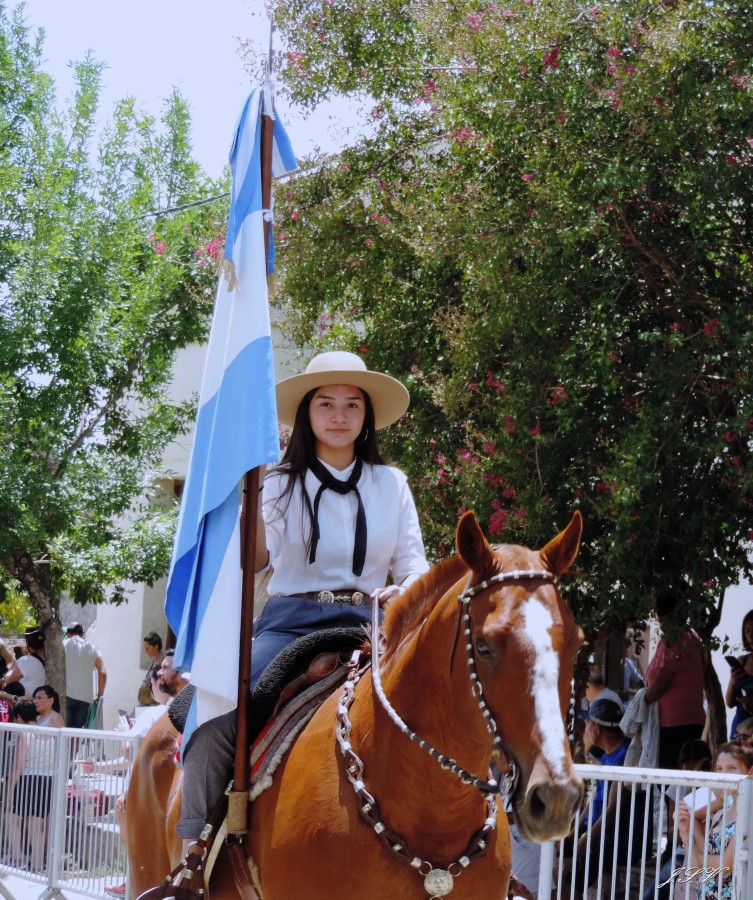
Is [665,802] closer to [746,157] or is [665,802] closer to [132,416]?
[746,157]

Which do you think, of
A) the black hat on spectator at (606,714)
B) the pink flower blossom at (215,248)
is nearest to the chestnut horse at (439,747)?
the black hat on spectator at (606,714)

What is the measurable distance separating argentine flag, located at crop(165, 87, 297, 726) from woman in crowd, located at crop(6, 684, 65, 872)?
4.89 meters

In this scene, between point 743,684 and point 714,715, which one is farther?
point 714,715

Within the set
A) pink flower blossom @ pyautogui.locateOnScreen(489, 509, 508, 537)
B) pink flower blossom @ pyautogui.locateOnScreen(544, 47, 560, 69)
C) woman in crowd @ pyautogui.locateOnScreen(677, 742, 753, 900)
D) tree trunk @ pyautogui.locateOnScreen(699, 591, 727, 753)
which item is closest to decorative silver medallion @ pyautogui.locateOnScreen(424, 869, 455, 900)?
woman in crowd @ pyautogui.locateOnScreen(677, 742, 753, 900)

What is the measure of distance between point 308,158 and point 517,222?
3140 millimetres

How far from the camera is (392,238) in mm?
9664

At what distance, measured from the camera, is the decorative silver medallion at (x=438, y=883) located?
3359mm

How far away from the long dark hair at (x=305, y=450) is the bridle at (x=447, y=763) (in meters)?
0.75

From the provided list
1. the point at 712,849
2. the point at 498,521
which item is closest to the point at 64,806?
the point at 498,521

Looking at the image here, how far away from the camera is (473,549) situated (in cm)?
323

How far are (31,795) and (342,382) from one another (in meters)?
5.59

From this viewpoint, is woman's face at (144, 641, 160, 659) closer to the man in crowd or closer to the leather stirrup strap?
the man in crowd

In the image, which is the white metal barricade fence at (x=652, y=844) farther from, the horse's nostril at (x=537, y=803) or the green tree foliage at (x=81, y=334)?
the green tree foliage at (x=81, y=334)

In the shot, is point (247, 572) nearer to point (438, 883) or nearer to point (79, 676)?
point (438, 883)
